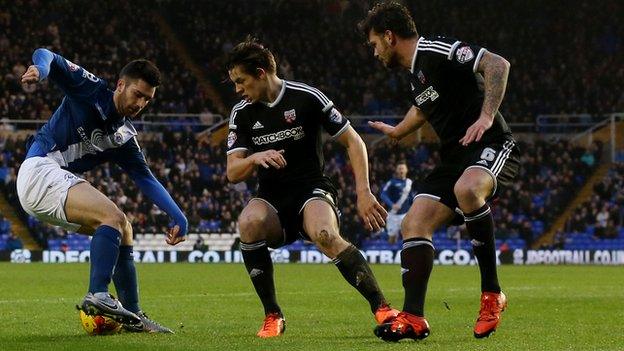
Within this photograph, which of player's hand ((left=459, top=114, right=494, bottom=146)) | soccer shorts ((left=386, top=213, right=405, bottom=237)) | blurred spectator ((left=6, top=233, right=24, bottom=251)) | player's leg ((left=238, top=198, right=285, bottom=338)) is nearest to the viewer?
player's hand ((left=459, top=114, right=494, bottom=146))

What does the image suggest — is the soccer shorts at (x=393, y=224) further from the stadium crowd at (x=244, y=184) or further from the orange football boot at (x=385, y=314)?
the orange football boot at (x=385, y=314)

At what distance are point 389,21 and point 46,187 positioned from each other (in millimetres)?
2592

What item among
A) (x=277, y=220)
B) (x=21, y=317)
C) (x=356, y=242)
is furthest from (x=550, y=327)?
(x=356, y=242)

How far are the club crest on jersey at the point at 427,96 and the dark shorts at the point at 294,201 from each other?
99 centimetres

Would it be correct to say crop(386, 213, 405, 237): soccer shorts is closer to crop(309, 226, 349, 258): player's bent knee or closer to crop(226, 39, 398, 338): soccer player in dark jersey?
crop(226, 39, 398, 338): soccer player in dark jersey

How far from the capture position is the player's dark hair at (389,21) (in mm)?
7363

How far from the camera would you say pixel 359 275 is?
7.65 m

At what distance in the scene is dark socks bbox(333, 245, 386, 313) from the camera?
7.64 metres

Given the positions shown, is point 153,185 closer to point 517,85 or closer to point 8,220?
point 8,220

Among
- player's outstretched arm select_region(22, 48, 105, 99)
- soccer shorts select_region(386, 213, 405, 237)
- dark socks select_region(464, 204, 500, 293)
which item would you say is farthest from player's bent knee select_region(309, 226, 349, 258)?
soccer shorts select_region(386, 213, 405, 237)

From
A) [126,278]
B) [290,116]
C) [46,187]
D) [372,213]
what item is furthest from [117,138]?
[372,213]

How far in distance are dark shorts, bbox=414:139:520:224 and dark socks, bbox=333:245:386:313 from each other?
2.17ft

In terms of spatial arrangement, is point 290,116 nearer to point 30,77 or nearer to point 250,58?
point 250,58

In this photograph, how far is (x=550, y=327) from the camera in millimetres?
8352
